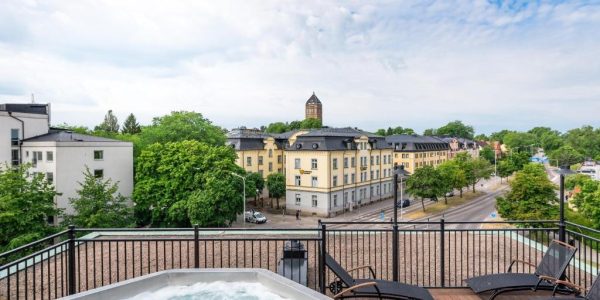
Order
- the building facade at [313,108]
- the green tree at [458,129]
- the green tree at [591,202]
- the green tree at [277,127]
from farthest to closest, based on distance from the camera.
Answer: the green tree at [458,129] → the building facade at [313,108] → the green tree at [277,127] → the green tree at [591,202]

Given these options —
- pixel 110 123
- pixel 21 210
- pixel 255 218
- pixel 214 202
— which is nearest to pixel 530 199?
pixel 255 218

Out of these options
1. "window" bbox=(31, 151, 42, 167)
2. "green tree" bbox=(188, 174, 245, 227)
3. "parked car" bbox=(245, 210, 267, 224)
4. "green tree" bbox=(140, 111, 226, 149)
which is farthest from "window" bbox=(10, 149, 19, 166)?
"parked car" bbox=(245, 210, 267, 224)

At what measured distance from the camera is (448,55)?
66.9ft

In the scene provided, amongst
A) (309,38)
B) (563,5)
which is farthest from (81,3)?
(563,5)

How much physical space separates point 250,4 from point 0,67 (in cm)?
2052

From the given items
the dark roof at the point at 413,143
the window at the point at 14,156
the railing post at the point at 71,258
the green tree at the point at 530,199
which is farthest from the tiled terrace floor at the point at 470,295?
the dark roof at the point at 413,143

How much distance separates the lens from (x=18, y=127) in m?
26.0

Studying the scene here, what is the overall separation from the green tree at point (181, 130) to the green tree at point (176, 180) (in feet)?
16.4

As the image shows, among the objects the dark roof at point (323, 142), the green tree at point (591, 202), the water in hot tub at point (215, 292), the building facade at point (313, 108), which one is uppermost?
the building facade at point (313, 108)

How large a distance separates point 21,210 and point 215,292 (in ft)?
62.0

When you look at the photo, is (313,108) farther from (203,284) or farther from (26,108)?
(203,284)

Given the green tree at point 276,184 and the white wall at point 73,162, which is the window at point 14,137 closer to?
the white wall at point 73,162

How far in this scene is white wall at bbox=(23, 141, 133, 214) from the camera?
79.4 ft

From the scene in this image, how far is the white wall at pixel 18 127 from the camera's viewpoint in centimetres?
2519
